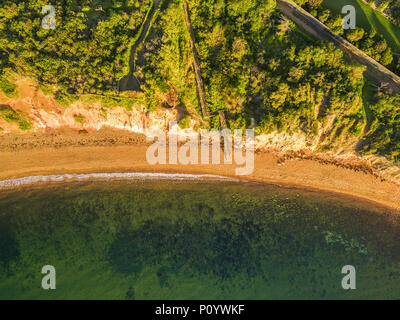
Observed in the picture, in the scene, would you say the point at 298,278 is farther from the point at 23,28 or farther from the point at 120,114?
the point at 23,28

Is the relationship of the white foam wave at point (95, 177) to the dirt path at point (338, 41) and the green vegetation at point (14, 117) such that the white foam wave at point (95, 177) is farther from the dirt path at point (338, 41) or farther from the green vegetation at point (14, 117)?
the dirt path at point (338, 41)

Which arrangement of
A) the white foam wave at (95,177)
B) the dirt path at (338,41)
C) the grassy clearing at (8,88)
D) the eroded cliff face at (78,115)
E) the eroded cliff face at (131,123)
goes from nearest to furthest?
the grassy clearing at (8,88), the dirt path at (338,41), the eroded cliff face at (78,115), the eroded cliff face at (131,123), the white foam wave at (95,177)

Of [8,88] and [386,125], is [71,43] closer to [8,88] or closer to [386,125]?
[8,88]

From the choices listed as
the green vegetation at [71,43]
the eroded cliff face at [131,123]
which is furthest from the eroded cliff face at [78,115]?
the green vegetation at [71,43]

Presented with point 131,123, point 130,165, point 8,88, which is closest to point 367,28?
point 131,123

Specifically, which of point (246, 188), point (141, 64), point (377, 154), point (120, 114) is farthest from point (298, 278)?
point (141, 64)
